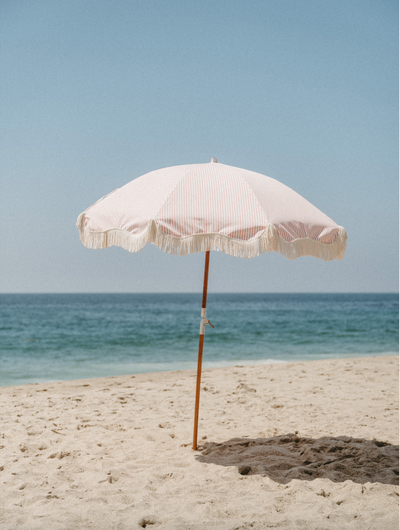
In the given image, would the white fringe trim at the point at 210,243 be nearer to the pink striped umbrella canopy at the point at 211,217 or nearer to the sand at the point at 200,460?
the pink striped umbrella canopy at the point at 211,217

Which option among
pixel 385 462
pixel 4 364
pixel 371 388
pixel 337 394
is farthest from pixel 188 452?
pixel 4 364

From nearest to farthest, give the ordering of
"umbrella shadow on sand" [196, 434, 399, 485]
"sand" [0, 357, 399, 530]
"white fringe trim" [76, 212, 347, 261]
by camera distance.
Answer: "sand" [0, 357, 399, 530] < "white fringe trim" [76, 212, 347, 261] < "umbrella shadow on sand" [196, 434, 399, 485]

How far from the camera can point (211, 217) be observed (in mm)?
3223

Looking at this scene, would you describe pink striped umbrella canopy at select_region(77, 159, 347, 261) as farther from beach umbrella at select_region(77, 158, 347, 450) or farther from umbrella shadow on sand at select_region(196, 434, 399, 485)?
umbrella shadow on sand at select_region(196, 434, 399, 485)

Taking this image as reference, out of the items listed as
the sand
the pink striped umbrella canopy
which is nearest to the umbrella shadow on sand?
the sand

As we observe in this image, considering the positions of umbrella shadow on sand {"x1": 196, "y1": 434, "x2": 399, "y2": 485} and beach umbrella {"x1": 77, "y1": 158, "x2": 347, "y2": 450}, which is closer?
beach umbrella {"x1": 77, "y1": 158, "x2": 347, "y2": 450}

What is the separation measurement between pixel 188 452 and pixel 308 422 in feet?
6.09

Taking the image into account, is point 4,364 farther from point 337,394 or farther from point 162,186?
point 162,186

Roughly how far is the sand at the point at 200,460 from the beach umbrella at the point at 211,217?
5.77 ft

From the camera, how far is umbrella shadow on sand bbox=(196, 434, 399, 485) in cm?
370

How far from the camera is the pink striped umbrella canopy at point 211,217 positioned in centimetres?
314

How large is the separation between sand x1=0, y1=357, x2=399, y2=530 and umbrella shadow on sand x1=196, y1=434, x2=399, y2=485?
0.01m

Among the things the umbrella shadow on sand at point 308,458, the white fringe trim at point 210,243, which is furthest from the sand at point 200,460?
the white fringe trim at point 210,243

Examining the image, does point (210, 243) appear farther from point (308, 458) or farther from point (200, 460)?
point (308, 458)
